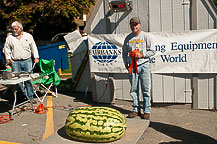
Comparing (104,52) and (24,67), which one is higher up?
(104,52)

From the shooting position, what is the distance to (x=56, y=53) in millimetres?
14086

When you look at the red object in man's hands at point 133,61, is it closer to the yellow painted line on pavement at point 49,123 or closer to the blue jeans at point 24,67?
the yellow painted line on pavement at point 49,123

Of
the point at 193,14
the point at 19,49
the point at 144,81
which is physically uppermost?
the point at 193,14

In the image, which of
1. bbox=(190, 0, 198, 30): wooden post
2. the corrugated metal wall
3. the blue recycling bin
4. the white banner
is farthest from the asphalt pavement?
the blue recycling bin

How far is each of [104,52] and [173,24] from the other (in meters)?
1.85

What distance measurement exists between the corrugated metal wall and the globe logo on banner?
16.6 inches

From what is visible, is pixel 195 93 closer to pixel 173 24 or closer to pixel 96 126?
pixel 173 24

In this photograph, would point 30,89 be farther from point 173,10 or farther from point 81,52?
point 173,10

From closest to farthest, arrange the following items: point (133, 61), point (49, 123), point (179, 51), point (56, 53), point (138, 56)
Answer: point (138, 56) → point (133, 61) → point (49, 123) → point (179, 51) → point (56, 53)

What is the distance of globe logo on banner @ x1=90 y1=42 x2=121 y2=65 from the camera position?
7.29 metres

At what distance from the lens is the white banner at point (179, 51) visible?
642 cm

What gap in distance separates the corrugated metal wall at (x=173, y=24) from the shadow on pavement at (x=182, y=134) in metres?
1.15

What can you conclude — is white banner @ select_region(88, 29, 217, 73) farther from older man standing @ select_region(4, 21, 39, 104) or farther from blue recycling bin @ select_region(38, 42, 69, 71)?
blue recycling bin @ select_region(38, 42, 69, 71)

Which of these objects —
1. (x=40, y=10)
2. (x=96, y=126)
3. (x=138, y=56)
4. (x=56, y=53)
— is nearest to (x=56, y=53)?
(x=56, y=53)
